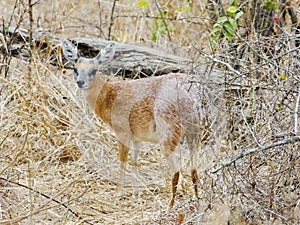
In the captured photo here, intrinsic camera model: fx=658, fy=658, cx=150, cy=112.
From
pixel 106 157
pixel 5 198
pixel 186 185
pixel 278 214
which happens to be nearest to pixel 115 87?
pixel 106 157

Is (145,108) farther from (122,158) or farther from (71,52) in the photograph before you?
(71,52)

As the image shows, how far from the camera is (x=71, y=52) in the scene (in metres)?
6.05

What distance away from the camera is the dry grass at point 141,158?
3686 mm

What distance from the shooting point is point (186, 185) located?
5.28 m

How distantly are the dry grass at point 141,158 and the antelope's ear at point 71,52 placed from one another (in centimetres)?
49

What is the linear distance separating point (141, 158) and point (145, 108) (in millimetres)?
808

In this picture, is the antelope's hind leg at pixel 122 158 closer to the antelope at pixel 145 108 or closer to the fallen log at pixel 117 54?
the antelope at pixel 145 108

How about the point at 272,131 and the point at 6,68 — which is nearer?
the point at 272,131

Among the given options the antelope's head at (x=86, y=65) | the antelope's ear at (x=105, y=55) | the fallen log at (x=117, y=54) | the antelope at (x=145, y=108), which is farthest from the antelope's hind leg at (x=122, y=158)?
the fallen log at (x=117, y=54)

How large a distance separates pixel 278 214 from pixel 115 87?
267cm

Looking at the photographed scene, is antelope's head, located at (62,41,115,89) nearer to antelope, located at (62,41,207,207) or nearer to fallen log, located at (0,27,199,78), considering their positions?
antelope, located at (62,41,207,207)

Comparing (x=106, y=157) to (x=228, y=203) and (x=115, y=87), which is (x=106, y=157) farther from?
(x=228, y=203)

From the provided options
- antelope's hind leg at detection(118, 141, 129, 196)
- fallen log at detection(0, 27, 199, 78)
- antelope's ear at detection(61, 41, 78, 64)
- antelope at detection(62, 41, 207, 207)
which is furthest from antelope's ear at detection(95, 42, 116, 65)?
antelope's hind leg at detection(118, 141, 129, 196)

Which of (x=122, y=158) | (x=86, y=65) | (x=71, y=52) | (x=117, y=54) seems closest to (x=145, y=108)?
(x=122, y=158)
